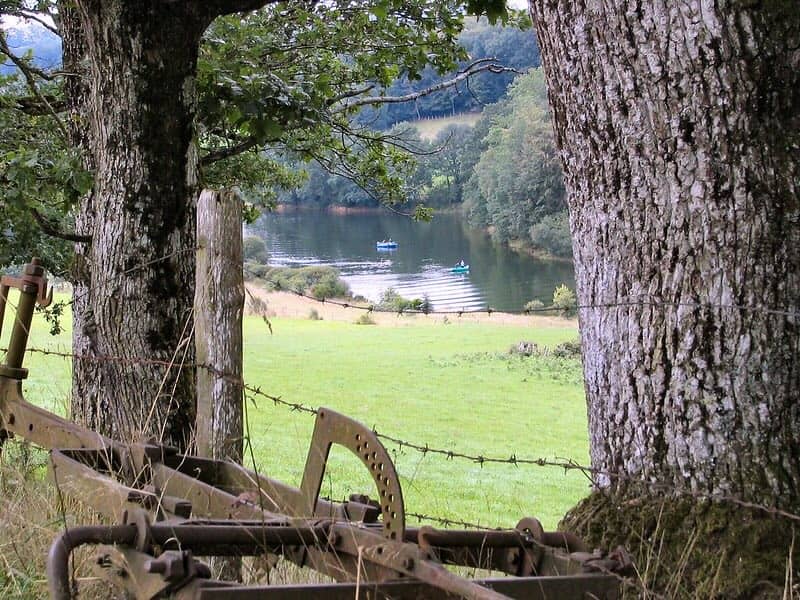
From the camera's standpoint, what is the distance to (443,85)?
9.99 m

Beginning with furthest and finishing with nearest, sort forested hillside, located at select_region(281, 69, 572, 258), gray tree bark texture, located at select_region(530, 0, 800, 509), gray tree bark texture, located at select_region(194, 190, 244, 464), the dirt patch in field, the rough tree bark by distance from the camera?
forested hillside, located at select_region(281, 69, 572, 258), the dirt patch in field, the rough tree bark, gray tree bark texture, located at select_region(194, 190, 244, 464), gray tree bark texture, located at select_region(530, 0, 800, 509)

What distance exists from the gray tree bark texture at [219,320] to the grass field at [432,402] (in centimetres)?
586

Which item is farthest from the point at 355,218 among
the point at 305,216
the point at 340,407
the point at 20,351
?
the point at 20,351

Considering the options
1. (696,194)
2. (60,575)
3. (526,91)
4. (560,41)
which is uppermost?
(526,91)

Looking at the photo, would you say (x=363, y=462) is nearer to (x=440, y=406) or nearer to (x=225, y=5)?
(x=225, y=5)

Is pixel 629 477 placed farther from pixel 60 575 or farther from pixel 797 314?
pixel 60 575

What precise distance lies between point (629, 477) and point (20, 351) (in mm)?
2944

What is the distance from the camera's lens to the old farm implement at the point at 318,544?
2.32m

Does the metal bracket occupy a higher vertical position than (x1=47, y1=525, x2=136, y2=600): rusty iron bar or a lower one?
higher

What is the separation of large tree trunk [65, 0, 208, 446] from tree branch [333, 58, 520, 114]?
473cm

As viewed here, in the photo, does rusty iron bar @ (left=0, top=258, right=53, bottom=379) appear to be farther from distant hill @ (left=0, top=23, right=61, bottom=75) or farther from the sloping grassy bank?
the sloping grassy bank

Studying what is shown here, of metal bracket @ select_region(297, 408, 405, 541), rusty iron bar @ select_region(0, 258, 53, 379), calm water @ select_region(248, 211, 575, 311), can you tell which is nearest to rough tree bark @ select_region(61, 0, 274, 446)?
rusty iron bar @ select_region(0, 258, 53, 379)

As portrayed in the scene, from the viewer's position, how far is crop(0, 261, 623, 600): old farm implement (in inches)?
91.5

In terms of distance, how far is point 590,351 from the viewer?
3537mm
